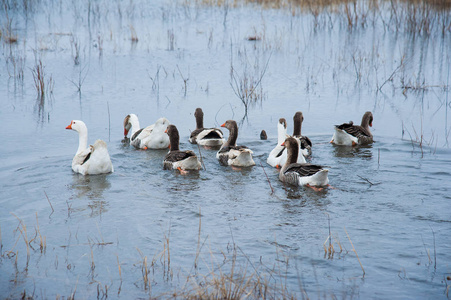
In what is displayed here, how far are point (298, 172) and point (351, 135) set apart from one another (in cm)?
333

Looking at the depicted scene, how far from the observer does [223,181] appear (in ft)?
33.5

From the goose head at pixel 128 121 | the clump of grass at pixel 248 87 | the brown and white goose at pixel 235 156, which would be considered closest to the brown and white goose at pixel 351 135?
the brown and white goose at pixel 235 156

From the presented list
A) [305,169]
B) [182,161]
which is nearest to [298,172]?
[305,169]

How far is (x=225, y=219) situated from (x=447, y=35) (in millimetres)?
21880

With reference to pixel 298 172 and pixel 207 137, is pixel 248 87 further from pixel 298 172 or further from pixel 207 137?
pixel 298 172

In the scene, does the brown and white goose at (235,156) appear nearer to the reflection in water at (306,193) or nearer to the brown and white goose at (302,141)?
the brown and white goose at (302,141)

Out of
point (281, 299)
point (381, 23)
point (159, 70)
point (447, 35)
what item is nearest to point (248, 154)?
point (281, 299)

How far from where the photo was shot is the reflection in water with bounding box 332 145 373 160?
12.0m

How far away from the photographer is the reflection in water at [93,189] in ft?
28.1

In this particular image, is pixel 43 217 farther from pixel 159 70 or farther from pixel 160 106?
pixel 159 70

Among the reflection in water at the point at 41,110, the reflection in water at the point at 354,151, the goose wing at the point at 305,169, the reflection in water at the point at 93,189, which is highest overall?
the reflection in water at the point at 41,110

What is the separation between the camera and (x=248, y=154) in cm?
1087

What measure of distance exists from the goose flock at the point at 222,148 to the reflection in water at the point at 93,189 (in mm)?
204

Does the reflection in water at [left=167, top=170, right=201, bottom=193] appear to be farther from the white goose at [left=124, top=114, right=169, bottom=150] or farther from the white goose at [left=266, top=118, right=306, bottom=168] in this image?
the white goose at [left=124, top=114, right=169, bottom=150]
